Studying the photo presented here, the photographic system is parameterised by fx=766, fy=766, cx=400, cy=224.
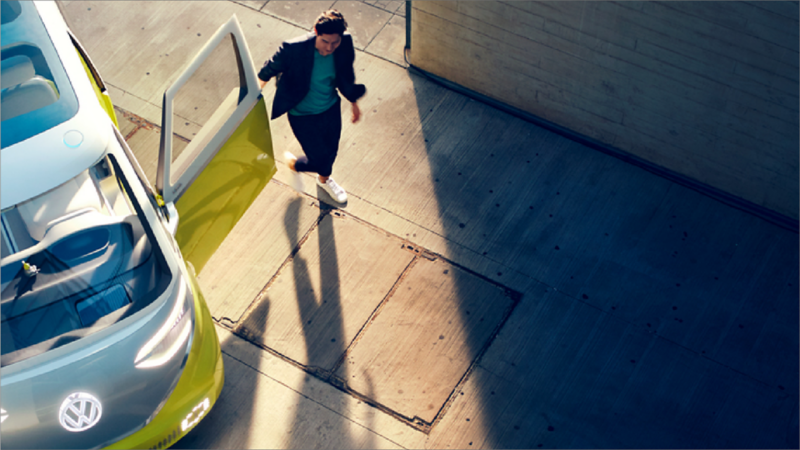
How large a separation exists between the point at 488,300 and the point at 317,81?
2073 millimetres

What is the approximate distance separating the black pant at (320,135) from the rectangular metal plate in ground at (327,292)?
464 mm

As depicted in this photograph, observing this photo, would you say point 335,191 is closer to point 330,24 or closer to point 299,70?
point 299,70

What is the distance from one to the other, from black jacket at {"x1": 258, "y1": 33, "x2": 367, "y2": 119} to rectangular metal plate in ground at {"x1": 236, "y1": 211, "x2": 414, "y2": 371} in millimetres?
1158

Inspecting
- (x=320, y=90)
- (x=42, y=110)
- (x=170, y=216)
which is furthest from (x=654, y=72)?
(x=42, y=110)

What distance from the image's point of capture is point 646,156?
257 inches

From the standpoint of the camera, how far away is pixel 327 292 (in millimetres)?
5863

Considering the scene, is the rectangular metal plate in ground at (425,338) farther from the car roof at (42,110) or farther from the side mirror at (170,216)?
the car roof at (42,110)

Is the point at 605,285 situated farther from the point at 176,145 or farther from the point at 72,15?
the point at 72,15

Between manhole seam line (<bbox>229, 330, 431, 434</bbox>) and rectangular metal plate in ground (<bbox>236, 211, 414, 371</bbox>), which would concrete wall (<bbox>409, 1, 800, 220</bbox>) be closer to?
rectangular metal plate in ground (<bbox>236, 211, 414, 371</bbox>)

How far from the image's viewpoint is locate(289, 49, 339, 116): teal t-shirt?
17.4 ft

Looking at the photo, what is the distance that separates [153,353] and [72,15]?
4619 millimetres

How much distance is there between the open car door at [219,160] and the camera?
4.77 metres

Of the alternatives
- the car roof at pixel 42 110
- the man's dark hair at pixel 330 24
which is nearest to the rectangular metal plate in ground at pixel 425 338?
the man's dark hair at pixel 330 24

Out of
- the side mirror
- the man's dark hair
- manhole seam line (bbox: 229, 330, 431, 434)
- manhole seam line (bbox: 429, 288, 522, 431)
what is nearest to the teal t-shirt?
the man's dark hair
